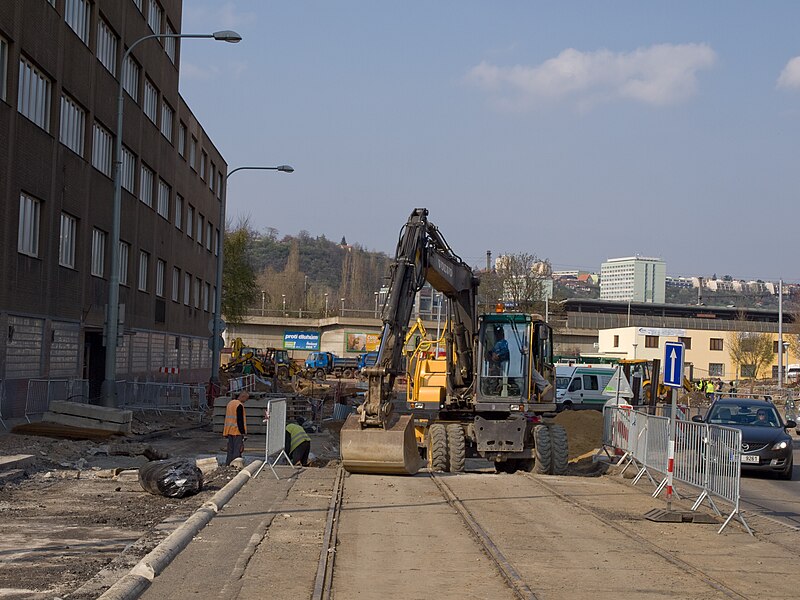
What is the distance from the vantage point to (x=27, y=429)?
2239 centimetres

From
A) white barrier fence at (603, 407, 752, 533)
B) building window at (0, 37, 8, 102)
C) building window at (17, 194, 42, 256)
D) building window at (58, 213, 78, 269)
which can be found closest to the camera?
white barrier fence at (603, 407, 752, 533)

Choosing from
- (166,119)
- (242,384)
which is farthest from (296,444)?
(166,119)

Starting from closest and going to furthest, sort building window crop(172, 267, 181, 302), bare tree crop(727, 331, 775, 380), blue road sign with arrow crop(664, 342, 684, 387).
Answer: blue road sign with arrow crop(664, 342, 684, 387) < building window crop(172, 267, 181, 302) < bare tree crop(727, 331, 775, 380)

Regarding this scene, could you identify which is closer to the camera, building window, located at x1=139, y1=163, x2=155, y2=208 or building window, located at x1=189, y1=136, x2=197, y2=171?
building window, located at x1=139, y1=163, x2=155, y2=208

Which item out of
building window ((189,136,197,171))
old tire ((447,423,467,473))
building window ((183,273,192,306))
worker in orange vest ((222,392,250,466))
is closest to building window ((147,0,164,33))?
building window ((189,136,197,171))

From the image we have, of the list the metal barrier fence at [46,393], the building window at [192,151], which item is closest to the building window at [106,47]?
the metal barrier fence at [46,393]

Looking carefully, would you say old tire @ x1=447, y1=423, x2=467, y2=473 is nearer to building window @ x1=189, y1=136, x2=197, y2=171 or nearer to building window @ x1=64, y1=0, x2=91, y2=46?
building window @ x1=64, y1=0, x2=91, y2=46

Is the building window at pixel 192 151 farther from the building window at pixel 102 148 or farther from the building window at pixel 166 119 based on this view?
the building window at pixel 102 148

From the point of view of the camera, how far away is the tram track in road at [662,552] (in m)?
9.06

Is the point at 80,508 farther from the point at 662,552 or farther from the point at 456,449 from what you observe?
the point at 456,449

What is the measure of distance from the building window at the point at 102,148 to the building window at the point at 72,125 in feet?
3.83

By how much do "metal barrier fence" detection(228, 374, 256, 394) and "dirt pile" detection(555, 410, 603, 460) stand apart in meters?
13.4

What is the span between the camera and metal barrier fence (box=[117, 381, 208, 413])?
111 feet

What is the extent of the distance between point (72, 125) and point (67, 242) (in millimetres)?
3697
